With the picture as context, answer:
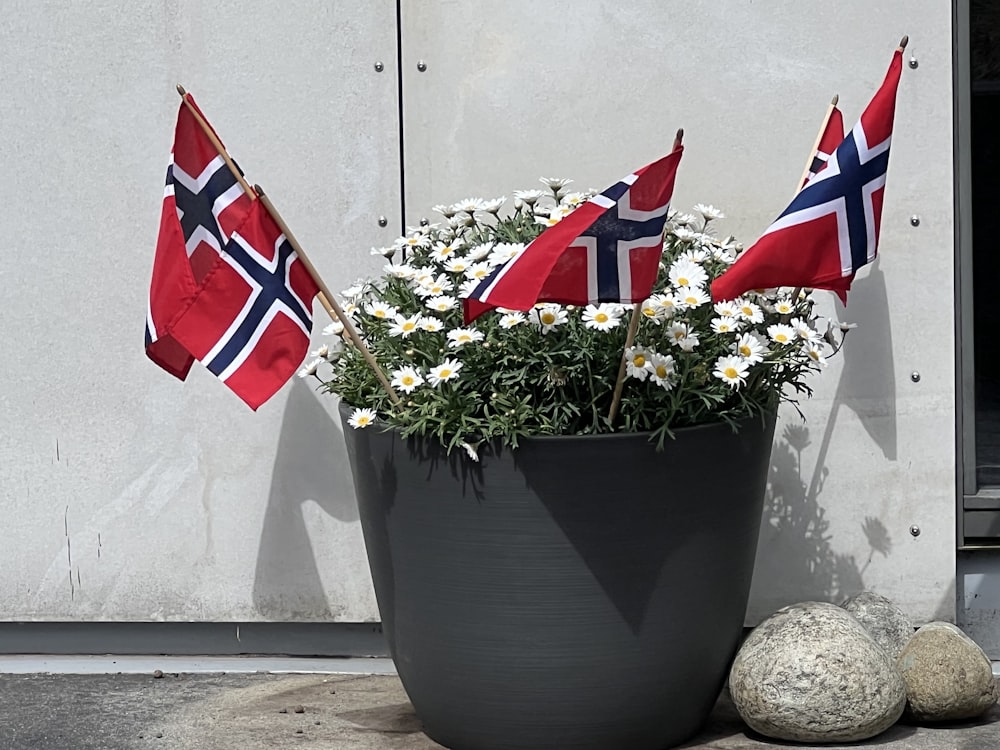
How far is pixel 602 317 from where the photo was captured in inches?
131

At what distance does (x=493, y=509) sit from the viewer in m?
3.41

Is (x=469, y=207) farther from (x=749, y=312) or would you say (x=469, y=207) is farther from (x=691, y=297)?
(x=749, y=312)

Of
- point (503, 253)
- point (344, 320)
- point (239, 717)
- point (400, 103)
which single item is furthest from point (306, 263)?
point (239, 717)

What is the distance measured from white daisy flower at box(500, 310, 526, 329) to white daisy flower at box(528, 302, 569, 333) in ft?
0.09

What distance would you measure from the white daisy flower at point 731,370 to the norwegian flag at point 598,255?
416 mm

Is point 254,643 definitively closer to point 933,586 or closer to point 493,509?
point 493,509

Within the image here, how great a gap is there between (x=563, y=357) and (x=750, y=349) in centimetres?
47

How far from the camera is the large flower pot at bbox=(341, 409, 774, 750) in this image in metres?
3.39

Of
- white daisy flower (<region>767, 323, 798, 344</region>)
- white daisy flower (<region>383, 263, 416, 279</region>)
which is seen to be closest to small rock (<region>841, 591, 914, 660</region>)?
white daisy flower (<region>767, 323, 798, 344</region>)

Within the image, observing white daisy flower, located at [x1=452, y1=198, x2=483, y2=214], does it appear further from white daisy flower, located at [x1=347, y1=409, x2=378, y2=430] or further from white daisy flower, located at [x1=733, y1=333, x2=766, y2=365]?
white daisy flower, located at [x1=733, y1=333, x2=766, y2=365]

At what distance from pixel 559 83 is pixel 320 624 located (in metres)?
1.93

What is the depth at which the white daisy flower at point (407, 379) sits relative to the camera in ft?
11.3

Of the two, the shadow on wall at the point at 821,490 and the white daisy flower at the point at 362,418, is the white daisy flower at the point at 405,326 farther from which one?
the shadow on wall at the point at 821,490

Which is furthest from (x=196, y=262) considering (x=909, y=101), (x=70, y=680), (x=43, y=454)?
(x=909, y=101)
